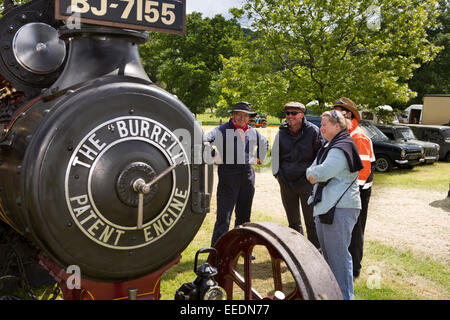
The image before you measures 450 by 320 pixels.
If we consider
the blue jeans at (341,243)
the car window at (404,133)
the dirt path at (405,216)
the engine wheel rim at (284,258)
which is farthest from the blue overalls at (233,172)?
the car window at (404,133)

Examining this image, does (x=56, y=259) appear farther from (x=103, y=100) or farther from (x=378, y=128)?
(x=378, y=128)

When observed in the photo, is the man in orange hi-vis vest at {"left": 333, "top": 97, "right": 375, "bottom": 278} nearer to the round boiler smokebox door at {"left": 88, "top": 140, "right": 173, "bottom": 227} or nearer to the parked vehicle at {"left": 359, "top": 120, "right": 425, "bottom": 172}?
the round boiler smokebox door at {"left": 88, "top": 140, "right": 173, "bottom": 227}

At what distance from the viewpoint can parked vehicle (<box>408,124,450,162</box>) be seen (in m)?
Result: 15.8

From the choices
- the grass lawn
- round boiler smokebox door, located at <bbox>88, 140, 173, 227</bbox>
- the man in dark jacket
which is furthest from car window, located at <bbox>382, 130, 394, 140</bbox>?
round boiler smokebox door, located at <bbox>88, 140, 173, 227</bbox>

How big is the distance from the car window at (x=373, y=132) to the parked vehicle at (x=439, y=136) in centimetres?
337

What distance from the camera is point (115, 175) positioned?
226 cm

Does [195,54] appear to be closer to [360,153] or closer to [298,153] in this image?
[298,153]

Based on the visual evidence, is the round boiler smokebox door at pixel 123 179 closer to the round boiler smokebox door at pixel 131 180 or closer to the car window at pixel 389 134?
the round boiler smokebox door at pixel 131 180

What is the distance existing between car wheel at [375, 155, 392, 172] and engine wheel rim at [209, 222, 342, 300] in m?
11.4

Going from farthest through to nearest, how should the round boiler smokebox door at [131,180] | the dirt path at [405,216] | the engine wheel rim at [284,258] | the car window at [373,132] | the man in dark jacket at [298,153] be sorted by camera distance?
the car window at [373,132] → the dirt path at [405,216] → the man in dark jacket at [298,153] → the round boiler smokebox door at [131,180] → the engine wheel rim at [284,258]

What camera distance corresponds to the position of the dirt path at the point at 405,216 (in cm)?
606

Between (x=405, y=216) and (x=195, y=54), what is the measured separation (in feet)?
88.1

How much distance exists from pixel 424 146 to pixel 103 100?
14042mm

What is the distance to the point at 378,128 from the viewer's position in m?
14.6
